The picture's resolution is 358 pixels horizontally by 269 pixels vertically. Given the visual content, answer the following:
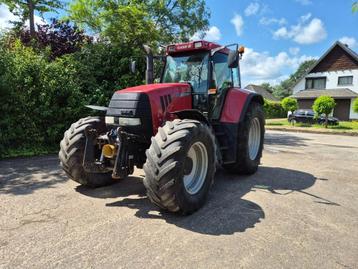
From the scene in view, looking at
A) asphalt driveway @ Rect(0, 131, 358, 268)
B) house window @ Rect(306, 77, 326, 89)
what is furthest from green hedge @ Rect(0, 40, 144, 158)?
house window @ Rect(306, 77, 326, 89)

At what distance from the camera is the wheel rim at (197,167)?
14.1ft

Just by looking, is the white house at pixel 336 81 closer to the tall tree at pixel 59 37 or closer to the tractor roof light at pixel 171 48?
A: the tall tree at pixel 59 37

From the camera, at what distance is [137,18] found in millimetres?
11914

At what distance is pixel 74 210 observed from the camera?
13.7 feet

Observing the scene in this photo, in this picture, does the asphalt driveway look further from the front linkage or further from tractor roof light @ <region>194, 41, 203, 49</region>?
tractor roof light @ <region>194, 41, 203, 49</region>

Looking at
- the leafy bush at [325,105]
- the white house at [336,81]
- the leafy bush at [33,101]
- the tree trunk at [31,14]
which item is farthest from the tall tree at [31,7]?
the white house at [336,81]

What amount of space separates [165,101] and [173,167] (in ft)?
4.60

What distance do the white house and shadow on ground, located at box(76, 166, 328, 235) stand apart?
24.1 m

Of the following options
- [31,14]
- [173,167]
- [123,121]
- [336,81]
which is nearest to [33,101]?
[123,121]

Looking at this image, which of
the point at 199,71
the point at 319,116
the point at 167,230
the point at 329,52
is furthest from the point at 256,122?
the point at 329,52

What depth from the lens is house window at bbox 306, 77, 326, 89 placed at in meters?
29.6

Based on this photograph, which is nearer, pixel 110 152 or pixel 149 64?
pixel 110 152

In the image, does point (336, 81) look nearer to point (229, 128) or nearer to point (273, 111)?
point (273, 111)

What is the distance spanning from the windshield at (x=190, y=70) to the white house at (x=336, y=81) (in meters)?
25.3
